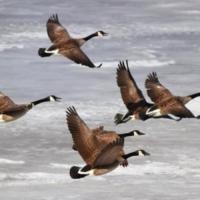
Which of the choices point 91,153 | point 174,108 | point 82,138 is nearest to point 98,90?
point 174,108

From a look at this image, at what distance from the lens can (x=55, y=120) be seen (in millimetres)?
18312

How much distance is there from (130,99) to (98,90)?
7.48 meters

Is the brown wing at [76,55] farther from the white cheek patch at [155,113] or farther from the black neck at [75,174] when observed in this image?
the black neck at [75,174]

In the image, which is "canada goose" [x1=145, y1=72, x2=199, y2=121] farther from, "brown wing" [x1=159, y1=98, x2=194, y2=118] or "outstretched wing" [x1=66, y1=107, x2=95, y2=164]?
"outstretched wing" [x1=66, y1=107, x2=95, y2=164]

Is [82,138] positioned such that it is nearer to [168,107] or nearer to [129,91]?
[168,107]

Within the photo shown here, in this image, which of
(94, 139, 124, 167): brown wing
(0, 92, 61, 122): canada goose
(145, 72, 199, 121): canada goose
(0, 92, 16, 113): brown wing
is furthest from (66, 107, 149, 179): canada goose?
(145, 72, 199, 121): canada goose

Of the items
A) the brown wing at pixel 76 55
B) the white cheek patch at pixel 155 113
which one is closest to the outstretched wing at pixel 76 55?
the brown wing at pixel 76 55

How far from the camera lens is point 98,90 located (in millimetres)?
20422

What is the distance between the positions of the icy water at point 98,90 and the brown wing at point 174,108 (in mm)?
2338

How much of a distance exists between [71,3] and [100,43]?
540 centimetres

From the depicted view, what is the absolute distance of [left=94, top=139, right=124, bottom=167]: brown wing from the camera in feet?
31.9

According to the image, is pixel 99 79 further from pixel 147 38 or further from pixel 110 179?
pixel 110 179

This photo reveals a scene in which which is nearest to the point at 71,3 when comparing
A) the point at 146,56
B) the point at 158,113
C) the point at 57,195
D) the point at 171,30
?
the point at 171,30

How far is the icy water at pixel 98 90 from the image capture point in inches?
593
